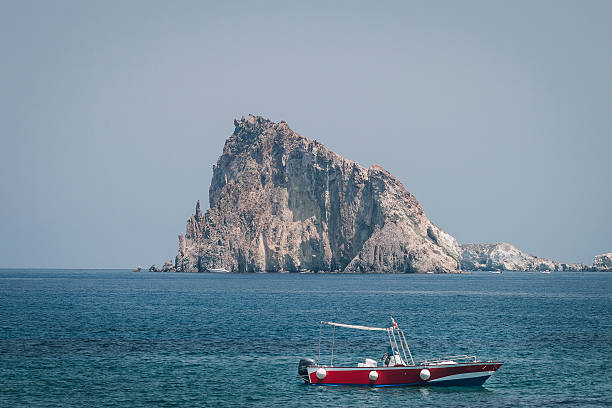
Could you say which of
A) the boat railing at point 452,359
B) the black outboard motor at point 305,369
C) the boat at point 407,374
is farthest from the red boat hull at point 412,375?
the boat railing at point 452,359

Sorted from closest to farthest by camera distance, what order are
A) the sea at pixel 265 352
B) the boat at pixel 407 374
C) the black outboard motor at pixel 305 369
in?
1. the sea at pixel 265 352
2. the boat at pixel 407 374
3. the black outboard motor at pixel 305 369

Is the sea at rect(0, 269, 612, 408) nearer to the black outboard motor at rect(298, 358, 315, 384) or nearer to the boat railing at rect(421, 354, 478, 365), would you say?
the black outboard motor at rect(298, 358, 315, 384)

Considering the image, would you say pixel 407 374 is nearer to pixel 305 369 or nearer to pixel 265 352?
pixel 305 369

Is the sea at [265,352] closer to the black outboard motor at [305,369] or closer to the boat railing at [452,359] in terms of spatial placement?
the black outboard motor at [305,369]

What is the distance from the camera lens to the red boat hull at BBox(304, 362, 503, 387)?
4719 cm

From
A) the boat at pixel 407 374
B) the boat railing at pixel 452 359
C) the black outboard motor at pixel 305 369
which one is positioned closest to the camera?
the boat at pixel 407 374

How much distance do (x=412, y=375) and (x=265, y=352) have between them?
16.7 meters

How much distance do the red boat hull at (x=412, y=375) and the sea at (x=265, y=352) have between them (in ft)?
1.93

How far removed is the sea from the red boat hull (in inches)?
23.1

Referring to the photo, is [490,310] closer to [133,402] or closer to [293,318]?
[293,318]

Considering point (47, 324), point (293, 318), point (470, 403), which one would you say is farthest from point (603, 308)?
point (47, 324)

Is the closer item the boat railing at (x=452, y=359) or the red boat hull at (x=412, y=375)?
the red boat hull at (x=412, y=375)

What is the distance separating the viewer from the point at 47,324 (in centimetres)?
8162

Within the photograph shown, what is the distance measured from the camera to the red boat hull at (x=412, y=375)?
47.2 meters
